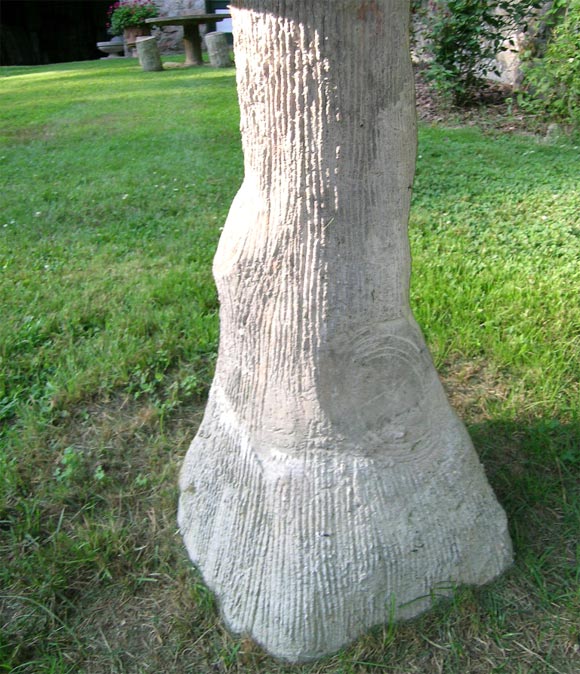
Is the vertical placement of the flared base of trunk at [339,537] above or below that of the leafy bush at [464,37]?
below

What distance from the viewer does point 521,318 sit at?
2.96 m

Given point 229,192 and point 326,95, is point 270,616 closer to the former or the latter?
point 326,95

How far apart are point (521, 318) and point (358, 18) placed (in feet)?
6.37

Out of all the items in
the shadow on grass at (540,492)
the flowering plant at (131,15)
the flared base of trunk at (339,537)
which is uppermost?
the flowering plant at (131,15)

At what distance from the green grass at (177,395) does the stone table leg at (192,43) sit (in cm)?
751

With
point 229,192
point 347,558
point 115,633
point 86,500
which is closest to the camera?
point 347,558

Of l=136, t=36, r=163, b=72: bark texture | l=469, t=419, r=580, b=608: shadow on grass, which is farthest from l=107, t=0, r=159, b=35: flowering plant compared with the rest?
l=469, t=419, r=580, b=608: shadow on grass

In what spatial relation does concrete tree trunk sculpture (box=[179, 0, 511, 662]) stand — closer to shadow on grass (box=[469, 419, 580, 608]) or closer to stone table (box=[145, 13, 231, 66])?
shadow on grass (box=[469, 419, 580, 608])

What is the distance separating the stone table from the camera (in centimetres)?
1160

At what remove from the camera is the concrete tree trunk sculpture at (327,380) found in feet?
4.59

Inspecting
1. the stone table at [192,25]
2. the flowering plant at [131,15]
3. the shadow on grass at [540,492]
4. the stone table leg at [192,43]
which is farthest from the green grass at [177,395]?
the flowering plant at [131,15]

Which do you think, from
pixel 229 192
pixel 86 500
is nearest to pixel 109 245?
pixel 229 192

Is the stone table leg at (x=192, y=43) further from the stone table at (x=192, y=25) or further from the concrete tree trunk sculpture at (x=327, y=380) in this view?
the concrete tree trunk sculpture at (x=327, y=380)

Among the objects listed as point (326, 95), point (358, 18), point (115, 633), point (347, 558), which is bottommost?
point (115, 633)
